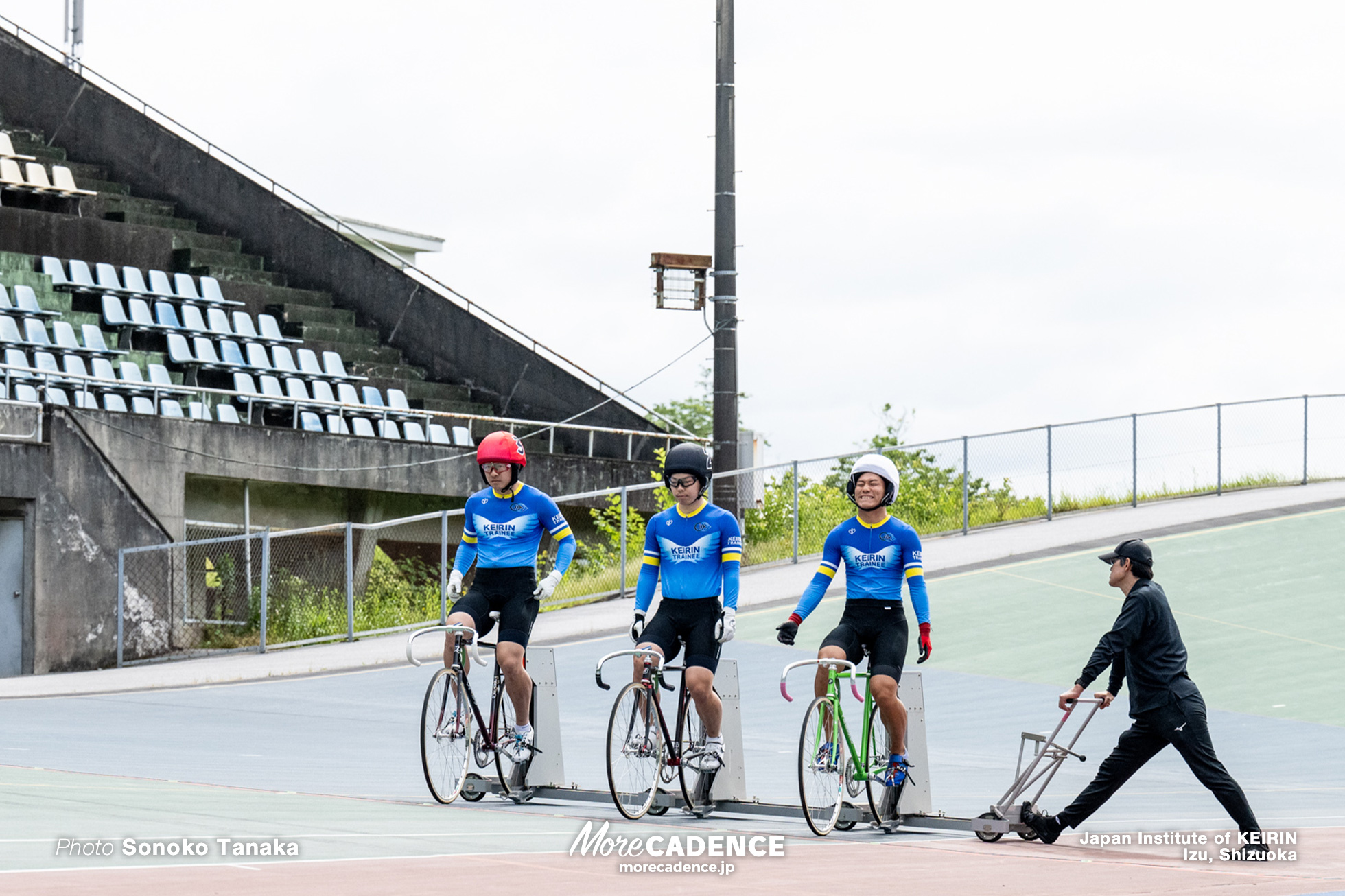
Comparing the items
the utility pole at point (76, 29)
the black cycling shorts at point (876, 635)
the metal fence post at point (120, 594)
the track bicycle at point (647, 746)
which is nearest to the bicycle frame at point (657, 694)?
the track bicycle at point (647, 746)

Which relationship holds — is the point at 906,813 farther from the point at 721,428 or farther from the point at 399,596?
the point at 399,596

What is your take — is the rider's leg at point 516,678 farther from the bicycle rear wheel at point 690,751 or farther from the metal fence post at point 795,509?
A: the metal fence post at point 795,509

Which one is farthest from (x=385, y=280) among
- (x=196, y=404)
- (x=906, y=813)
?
(x=906, y=813)

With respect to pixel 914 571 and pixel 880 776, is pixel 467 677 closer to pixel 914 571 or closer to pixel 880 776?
pixel 880 776

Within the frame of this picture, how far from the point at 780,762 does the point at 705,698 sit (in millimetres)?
4573

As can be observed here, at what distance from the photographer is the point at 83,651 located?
72.0 ft

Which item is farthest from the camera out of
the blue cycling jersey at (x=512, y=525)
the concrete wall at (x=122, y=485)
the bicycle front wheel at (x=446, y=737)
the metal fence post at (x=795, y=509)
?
the metal fence post at (x=795, y=509)

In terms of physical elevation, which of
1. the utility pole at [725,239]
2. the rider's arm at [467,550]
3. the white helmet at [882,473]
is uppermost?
the utility pole at [725,239]

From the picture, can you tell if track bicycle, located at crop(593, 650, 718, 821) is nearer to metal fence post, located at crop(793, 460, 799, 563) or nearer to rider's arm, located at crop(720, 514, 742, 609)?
rider's arm, located at crop(720, 514, 742, 609)

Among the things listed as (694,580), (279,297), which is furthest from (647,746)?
(279,297)

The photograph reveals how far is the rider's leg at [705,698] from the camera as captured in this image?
9.00m

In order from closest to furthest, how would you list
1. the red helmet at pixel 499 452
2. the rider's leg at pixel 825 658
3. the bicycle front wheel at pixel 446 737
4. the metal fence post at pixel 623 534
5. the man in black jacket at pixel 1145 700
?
the man in black jacket at pixel 1145 700
the rider's leg at pixel 825 658
the bicycle front wheel at pixel 446 737
the red helmet at pixel 499 452
the metal fence post at pixel 623 534

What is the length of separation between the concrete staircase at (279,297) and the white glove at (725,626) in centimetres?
2220

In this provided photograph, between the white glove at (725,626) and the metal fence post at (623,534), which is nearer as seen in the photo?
the white glove at (725,626)
